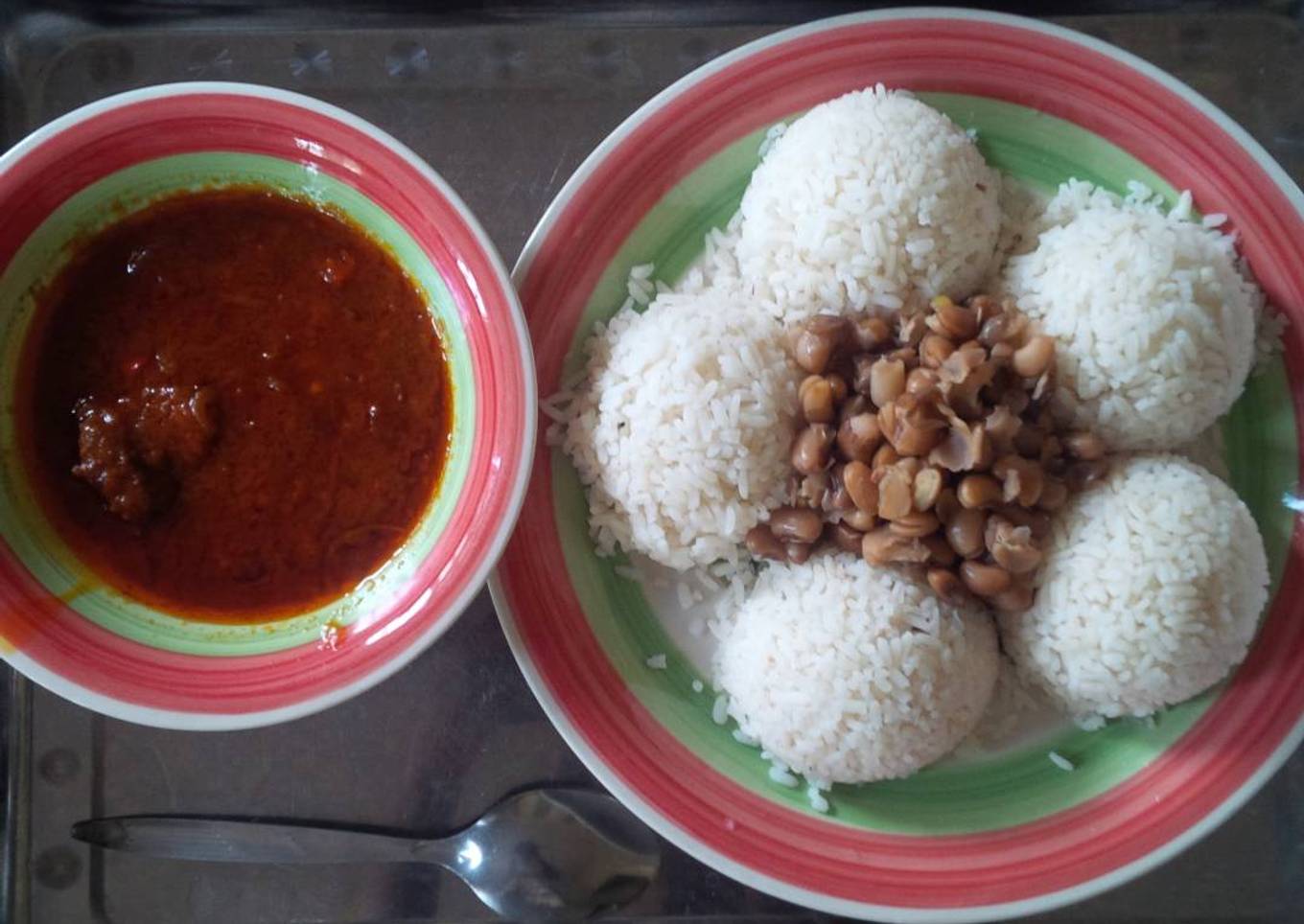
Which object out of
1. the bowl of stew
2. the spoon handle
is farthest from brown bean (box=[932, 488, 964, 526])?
the spoon handle

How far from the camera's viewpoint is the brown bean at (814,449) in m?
1.92

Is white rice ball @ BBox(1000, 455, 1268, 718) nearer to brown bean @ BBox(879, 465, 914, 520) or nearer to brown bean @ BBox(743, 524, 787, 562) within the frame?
brown bean @ BBox(879, 465, 914, 520)

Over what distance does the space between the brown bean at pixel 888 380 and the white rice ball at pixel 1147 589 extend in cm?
38

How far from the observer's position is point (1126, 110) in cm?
203

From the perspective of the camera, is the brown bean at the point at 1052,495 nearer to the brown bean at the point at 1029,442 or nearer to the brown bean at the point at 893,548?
the brown bean at the point at 1029,442

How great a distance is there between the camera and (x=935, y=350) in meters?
1.87

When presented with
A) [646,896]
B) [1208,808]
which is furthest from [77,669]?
[1208,808]

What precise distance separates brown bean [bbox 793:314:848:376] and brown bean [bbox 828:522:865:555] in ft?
0.91

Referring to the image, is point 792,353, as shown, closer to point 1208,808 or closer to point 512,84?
point 512,84

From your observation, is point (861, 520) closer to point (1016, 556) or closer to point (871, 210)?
point (1016, 556)

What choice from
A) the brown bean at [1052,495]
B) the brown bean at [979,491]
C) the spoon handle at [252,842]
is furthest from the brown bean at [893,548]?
the spoon handle at [252,842]

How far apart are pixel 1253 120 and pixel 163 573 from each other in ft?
7.51

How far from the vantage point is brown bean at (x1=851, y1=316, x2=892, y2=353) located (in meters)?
1.96

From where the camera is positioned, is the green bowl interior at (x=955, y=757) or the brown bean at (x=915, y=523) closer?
the brown bean at (x=915, y=523)
